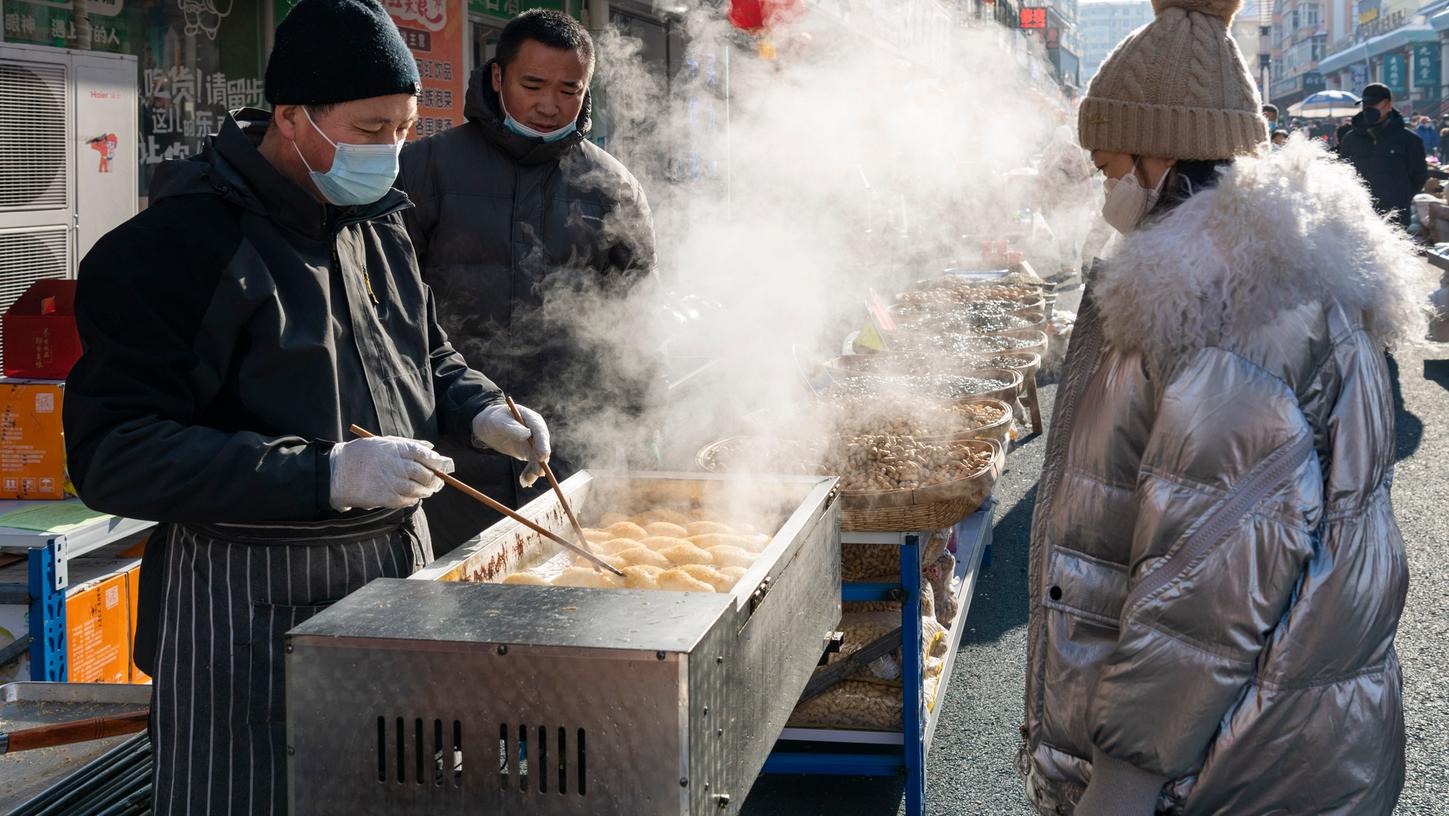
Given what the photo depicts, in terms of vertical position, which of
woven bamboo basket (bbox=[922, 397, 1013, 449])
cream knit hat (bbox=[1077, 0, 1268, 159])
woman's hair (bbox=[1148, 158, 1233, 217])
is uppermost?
cream knit hat (bbox=[1077, 0, 1268, 159])

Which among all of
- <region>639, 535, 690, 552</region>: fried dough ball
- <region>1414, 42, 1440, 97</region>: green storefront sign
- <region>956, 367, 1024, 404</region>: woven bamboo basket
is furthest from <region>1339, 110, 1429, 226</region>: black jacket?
<region>1414, 42, 1440, 97</region>: green storefront sign

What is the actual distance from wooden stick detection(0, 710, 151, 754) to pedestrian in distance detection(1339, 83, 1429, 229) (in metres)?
11.4

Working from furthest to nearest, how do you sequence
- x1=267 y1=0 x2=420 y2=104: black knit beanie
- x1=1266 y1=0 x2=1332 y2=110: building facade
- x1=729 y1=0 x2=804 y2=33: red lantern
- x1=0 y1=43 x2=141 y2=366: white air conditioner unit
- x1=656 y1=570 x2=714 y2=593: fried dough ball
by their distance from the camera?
x1=1266 y1=0 x2=1332 y2=110: building facade < x1=729 y1=0 x2=804 y2=33: red lantern < x1=0 y1=43 x2=141 y2=366: white air conditioner unit < x1=656 y1=570 x2=714 y2=593: fried dough ball < x1=267 y1=0 x2=420 y2=104: black knit beanie

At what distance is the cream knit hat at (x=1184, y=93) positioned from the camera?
6.45ft

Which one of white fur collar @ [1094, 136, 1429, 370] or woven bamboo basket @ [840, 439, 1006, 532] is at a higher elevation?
white fur collar @ [1094, 136, 1429, 370]

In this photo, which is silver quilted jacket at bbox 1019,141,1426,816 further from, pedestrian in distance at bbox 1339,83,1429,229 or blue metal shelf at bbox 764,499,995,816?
pedestrian in distance at bbox 1339,83,1429,229

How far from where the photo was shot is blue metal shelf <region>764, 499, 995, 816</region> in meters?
3.62

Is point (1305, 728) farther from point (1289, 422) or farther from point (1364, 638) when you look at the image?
point (1289, 422)

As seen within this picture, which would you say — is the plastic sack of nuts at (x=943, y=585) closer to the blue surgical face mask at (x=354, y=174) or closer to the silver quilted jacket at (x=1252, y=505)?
the silver quilted jacket at (x=1252, y=505)

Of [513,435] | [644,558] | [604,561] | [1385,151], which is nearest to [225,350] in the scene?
[513,435]

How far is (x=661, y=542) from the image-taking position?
2.87m

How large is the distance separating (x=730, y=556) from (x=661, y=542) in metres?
0.22

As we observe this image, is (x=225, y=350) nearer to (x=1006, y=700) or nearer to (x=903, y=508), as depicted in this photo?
(x=903, y=508)

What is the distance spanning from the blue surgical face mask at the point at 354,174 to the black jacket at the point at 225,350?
4cm
